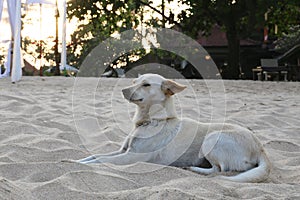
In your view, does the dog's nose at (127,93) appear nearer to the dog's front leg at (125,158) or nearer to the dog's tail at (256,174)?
the dog's front leg at (125,158)

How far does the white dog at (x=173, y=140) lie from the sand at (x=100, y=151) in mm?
140

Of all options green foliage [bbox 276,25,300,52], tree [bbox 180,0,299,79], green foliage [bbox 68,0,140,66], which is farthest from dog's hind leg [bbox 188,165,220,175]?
green foliage [bbox 276,25,300,52]

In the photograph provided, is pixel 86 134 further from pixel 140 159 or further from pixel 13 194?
pixel 13 194

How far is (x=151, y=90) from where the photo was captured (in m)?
3.21

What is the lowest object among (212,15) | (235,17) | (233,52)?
(233,52)

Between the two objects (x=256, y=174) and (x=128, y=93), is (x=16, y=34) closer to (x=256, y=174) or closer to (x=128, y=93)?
(x=128, y=93)

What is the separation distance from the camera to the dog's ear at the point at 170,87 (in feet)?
10.4

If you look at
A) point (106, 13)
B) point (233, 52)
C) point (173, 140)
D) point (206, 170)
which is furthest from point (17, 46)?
point (233, 52)

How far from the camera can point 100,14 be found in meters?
18.9

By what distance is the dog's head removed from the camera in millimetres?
3184

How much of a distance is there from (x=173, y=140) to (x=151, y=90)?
0.39 meters

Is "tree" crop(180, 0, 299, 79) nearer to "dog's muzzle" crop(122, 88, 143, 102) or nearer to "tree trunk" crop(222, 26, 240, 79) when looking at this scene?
"tree trunk" crop(222, 26, 240, 79)

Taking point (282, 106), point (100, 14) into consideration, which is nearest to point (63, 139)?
point (282, 106)

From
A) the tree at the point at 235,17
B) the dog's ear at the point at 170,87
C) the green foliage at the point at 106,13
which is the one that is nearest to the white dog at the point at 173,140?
the dog's ear at the point at 170,87
